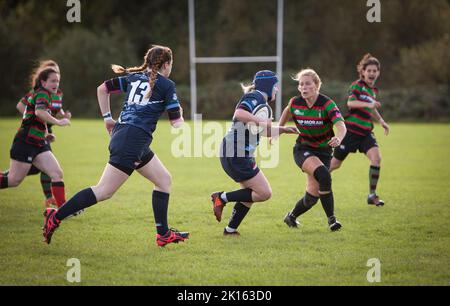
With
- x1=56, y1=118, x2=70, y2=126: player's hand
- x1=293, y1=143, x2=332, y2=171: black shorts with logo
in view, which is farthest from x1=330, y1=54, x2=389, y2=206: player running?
x1=56, y1=118, x2=70, y2=126: player's hand

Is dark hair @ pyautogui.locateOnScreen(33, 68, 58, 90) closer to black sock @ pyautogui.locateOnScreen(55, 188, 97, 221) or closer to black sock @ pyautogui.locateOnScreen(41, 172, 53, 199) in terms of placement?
black sock @ pyautogui.locateOnScreen(41, 172, 53, 199)

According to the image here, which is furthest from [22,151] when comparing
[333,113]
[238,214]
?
[333,113]

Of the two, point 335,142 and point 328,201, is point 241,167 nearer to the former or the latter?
point 335,142

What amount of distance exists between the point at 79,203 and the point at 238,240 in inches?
66.0

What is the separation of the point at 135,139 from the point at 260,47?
33.4 m

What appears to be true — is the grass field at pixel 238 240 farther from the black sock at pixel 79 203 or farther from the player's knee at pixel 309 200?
the black sock at pixel 79 203

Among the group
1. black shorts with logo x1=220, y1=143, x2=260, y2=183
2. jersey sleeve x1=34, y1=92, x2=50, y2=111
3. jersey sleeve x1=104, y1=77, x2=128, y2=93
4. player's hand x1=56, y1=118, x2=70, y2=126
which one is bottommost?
black shorts with logo x1=220, y1=143, x2=260, y2=183

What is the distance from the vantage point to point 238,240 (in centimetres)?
618

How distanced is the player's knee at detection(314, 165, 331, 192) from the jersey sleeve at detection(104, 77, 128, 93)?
7.40 feet

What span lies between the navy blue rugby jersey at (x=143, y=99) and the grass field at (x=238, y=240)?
4.11 feet

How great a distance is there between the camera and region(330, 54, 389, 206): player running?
8.45 metres

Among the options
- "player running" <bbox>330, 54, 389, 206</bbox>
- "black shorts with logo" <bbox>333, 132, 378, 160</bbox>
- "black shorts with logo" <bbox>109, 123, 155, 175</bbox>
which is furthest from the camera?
"black shorts with logo" <bbox>333, 132, 378, 160</bbox>

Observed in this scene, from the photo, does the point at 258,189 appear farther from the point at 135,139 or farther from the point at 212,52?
the point at 212,52

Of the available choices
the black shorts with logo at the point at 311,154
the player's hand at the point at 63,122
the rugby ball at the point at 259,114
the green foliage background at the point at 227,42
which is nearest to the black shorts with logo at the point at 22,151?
the player's hand at the point at 63,122
